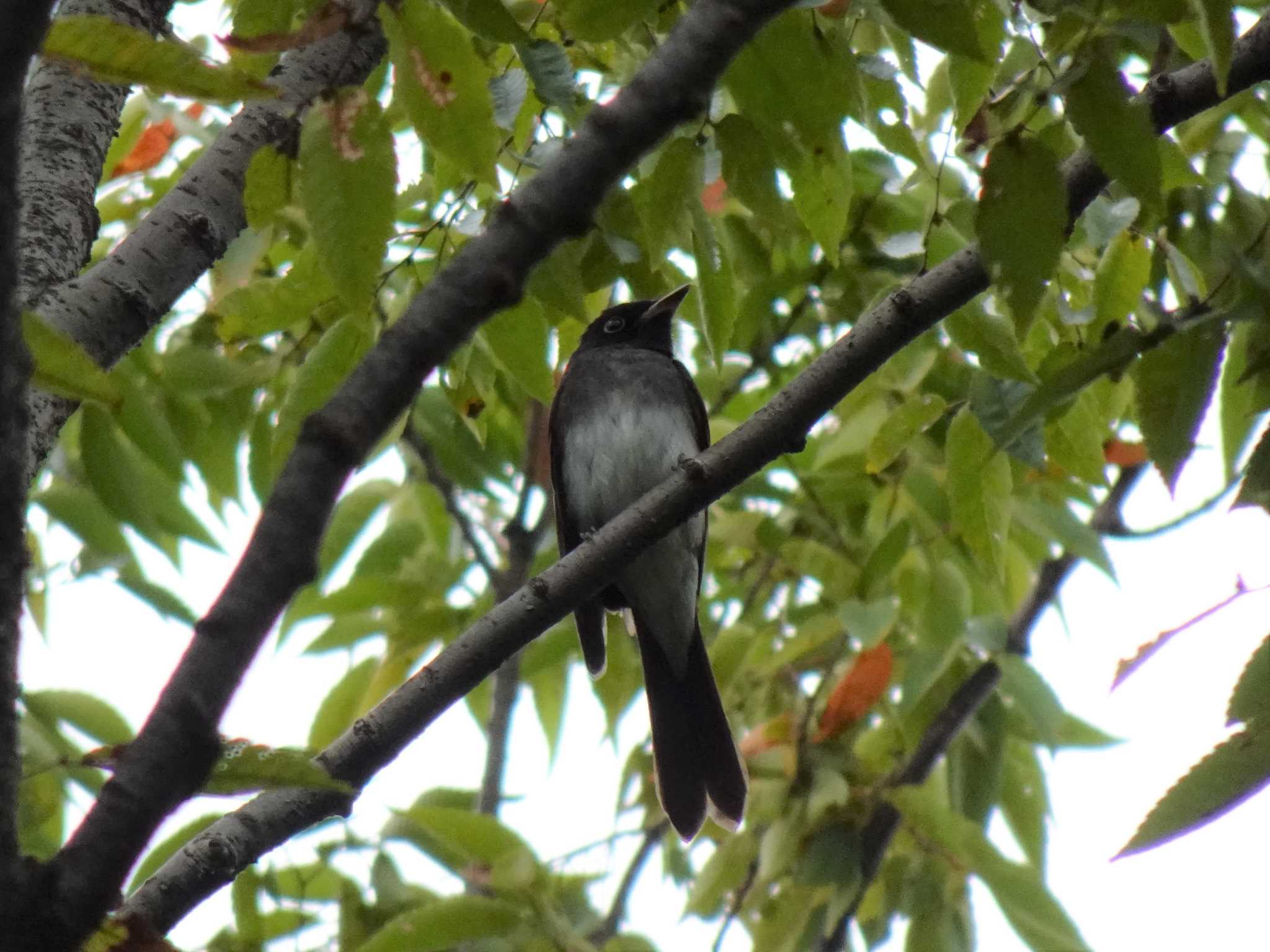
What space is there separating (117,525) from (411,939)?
1.51 m

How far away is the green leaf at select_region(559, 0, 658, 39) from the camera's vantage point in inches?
81.1

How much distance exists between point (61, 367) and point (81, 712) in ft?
8.76

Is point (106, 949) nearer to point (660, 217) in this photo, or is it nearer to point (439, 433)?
point (660, 217)

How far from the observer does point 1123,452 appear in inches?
166

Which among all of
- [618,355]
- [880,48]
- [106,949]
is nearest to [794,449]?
[880,48]

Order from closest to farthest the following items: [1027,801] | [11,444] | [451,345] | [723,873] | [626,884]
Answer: [11,444], [451,345], [723,873], [1027,801], [626,884]

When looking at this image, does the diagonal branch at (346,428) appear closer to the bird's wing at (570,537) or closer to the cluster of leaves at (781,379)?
the cluster of leaves at (781,379)

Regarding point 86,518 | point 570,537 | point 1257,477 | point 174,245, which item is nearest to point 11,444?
point 1257,477

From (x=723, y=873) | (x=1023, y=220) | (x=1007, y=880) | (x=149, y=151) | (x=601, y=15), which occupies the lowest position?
(x=1007, y=880)

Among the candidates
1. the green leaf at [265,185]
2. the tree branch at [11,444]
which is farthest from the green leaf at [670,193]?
the tree branch at [11,444]

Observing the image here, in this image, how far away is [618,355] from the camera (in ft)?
19.8

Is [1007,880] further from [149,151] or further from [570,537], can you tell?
[149,151]

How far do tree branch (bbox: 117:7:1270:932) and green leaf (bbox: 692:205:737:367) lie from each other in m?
0.29

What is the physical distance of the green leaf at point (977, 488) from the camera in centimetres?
286
